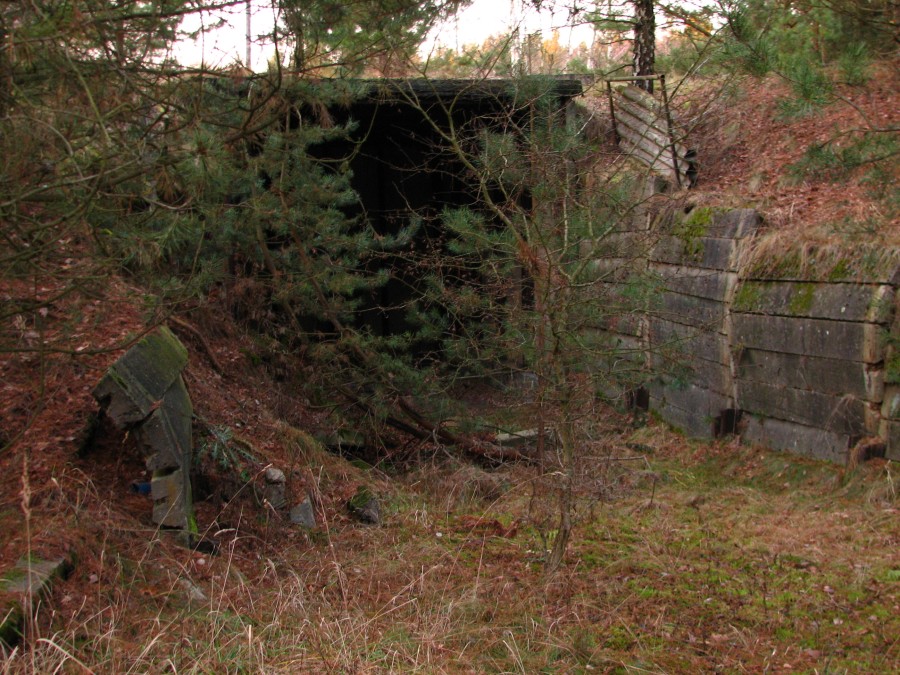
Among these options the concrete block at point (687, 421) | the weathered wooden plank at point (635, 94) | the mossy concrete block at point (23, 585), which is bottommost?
the concrete block at point (687, 421)

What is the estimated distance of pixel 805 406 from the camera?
7.89 m

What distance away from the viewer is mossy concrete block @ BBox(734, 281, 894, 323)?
278 inches

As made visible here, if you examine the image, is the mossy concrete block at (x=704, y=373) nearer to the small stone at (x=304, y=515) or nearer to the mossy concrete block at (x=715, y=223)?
the mossy concrete block at (x=715, y=223)

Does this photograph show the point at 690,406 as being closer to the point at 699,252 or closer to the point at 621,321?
the point at 699,252

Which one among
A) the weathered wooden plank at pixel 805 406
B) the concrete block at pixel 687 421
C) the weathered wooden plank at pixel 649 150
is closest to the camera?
the weathered wooden plank at pixel 805 406

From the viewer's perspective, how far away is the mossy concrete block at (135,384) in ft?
17.2

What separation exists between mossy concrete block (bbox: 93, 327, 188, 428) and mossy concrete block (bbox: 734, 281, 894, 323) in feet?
17.5

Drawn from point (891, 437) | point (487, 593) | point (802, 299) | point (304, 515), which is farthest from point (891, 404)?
point (304, 515)

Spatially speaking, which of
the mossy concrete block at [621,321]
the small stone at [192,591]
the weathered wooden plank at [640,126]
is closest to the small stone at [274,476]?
the small stone at [192,591]

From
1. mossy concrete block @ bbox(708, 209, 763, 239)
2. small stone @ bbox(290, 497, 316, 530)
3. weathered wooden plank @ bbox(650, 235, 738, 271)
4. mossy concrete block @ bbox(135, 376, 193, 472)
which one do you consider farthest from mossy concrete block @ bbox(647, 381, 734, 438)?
mossy concrete block @ bbox(135, 376, 193, 472)

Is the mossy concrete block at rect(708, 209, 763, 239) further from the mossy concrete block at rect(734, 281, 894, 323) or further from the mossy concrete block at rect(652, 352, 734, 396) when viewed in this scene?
the mossy concrete block at rect(652, 352, 734, 396)

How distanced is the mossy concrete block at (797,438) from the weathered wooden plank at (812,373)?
1.22 feet

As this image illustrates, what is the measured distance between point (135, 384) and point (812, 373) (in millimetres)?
5632

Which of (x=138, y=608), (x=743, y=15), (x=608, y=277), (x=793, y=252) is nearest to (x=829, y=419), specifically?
(x=793, y=252)
